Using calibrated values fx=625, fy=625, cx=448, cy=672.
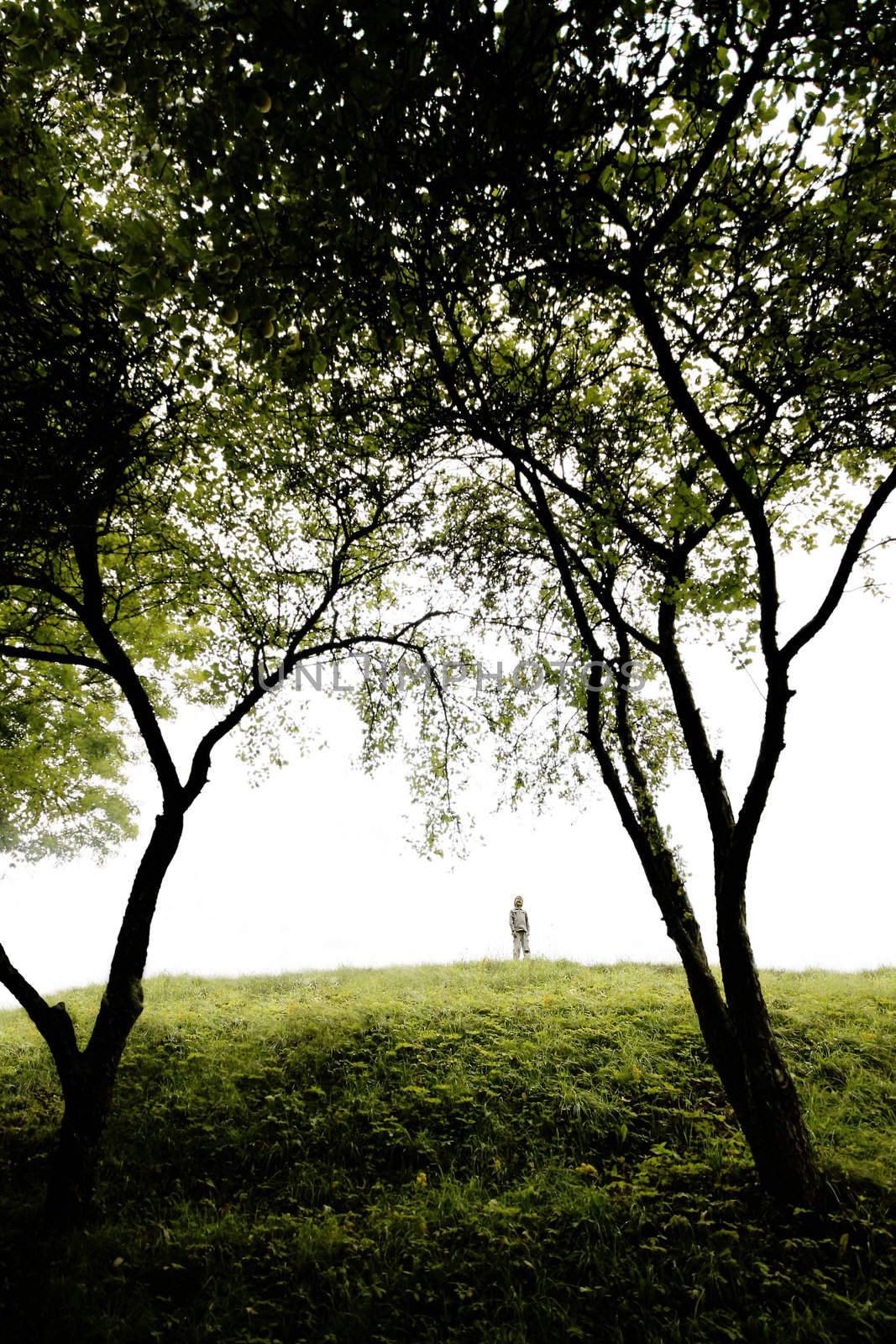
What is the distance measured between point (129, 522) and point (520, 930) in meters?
13.7

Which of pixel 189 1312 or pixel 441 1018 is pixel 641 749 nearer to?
pixel 441 1018

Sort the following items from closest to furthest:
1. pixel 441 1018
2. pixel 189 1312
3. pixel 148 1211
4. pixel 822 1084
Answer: pixel 189 1312
pixel 148 1211
pixel 822 1084
pixel 441 1018

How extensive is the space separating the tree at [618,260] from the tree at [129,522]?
1.08 m

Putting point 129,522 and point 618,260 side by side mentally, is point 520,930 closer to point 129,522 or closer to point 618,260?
point 129,522

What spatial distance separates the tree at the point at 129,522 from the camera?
4.52 m

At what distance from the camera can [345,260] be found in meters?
4.05

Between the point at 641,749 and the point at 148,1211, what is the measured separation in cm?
748

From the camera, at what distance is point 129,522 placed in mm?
8289

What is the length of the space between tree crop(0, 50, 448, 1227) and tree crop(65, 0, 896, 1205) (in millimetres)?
1080

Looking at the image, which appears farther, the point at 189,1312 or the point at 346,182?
the point at 189,1312

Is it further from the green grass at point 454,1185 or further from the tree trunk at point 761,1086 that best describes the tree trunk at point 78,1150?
the tree trunk at point 761,1086

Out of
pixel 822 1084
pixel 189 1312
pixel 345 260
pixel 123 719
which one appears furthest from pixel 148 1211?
pixel 123 719

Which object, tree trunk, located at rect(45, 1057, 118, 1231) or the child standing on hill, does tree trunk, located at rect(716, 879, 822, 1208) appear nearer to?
tree trunk, located at rect(45, 1057, 118, 1231)

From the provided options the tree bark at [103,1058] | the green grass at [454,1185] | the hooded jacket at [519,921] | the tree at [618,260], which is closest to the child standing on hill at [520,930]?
the hooded jacket at [519,921]
